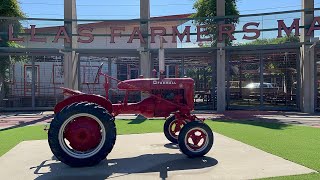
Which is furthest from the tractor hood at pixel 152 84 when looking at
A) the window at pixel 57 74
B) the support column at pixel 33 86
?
the window at pixel 57 74

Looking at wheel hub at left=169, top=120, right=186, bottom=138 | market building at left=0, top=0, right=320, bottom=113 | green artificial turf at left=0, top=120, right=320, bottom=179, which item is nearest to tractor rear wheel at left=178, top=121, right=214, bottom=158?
wheel hub at left=169, top=120, right=186, bottom=138

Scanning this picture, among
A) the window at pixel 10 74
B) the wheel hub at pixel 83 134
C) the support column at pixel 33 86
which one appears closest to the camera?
the wheel hub at pixel 83 134

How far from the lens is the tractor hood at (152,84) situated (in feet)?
21.5

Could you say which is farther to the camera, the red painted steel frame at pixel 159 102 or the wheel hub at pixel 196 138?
the red painted steel frame at pixel 159 102

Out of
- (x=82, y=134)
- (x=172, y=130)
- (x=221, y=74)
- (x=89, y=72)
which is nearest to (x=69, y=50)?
(x=89, y=72)

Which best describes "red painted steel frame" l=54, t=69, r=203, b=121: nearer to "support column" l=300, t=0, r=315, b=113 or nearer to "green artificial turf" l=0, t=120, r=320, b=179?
"green artificial turf" l=0, t=120, r=320, b=179

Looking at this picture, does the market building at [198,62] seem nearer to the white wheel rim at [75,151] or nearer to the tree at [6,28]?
the tree at [6,28]

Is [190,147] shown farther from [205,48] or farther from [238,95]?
[238,95]

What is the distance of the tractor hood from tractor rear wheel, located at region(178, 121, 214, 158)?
868 millimetres

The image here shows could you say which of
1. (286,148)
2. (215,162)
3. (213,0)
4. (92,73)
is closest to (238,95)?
(213,0)

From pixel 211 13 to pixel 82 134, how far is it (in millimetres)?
13405

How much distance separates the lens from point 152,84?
263 inches

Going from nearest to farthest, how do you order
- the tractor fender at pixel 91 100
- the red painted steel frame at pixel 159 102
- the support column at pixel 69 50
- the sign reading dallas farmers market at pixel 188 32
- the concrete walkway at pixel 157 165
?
the concrete walkway at pixel 157 165, the tractor fender at pixel 91 100, the red painted steel frame at pixel 159 102, the sign reading dallas farmers market at pixel 188 32, the support column at pixel 69 50

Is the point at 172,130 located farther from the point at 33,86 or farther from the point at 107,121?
the point at 33,86
